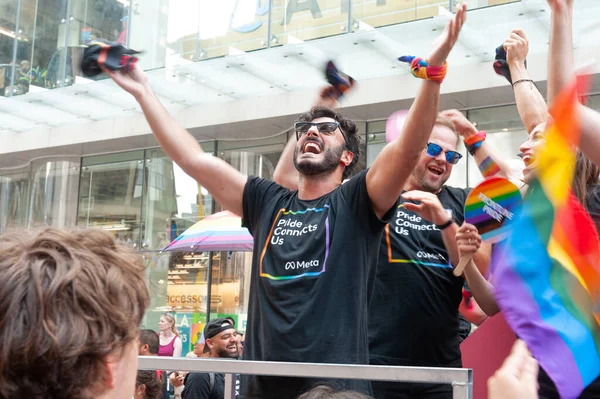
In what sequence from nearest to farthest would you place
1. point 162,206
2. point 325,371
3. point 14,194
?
point 325,371 → point 162,206 → point 14,194

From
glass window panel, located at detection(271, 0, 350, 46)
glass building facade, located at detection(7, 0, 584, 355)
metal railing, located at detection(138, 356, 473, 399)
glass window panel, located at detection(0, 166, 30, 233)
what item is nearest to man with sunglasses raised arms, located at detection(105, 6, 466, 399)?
metal railing, located at detection(138, 356, 473, 399)

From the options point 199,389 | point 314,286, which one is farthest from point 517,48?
point 199,389

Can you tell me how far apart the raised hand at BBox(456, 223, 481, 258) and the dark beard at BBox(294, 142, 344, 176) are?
620mm

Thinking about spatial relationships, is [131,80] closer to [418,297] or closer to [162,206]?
[418,297]

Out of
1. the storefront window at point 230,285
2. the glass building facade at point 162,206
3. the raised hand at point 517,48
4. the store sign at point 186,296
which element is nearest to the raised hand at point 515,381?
the raised hand at point 517,48

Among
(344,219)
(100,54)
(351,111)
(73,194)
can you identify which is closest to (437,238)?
(344,219)

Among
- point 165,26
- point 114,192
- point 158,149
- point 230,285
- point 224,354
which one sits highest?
point 165,26

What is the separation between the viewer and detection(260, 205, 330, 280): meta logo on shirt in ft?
9.27

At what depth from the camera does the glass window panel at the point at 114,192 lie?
52.2 ft

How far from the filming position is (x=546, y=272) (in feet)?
6.08

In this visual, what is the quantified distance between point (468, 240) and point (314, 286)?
23.2 inches

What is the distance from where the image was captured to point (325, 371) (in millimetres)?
2170

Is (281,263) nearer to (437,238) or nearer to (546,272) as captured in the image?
(437,238)

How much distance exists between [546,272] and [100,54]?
7.16 feet
